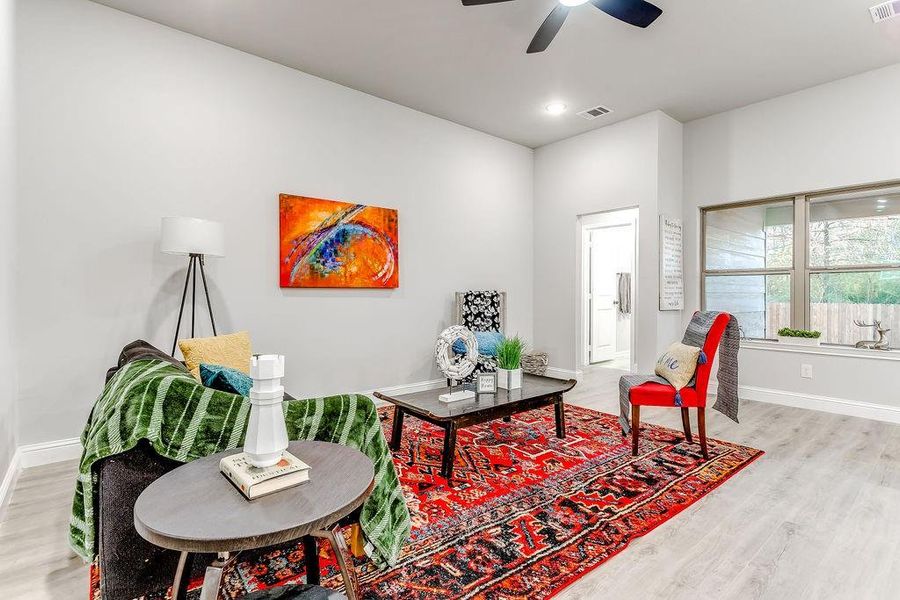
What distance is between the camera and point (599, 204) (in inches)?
210

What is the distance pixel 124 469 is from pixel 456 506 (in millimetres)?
1521

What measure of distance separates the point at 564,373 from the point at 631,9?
4.03 meters

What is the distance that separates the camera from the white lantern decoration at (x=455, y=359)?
299 cm

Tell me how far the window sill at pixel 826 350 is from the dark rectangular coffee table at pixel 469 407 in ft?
Answer: 8.72

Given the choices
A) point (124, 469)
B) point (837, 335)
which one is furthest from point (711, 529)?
point (837, 335)

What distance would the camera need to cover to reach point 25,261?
2.88m

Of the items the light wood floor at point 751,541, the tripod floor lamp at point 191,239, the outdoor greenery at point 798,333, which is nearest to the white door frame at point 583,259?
the outdoor greenery at point 798,333

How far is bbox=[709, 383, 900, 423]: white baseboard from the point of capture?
12.8ft

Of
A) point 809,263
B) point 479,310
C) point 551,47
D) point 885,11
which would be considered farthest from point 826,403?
point 551,47

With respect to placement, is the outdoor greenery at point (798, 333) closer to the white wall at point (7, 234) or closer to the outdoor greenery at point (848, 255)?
the outdoor greenery at point (848, 255)

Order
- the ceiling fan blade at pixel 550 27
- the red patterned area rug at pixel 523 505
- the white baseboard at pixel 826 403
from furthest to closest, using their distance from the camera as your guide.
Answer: the white baseboard at pixel 826 403
the ceiling fan blade at pixel 550 27
the red patterned area rug at pixel 523 505

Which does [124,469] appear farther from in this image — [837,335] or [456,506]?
[837,335]

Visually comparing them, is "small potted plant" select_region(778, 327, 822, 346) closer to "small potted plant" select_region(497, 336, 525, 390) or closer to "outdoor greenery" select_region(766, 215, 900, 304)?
"outdoor greenery" select_region(766, 215, 900, 304)

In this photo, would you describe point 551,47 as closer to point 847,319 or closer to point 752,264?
point 752,264
